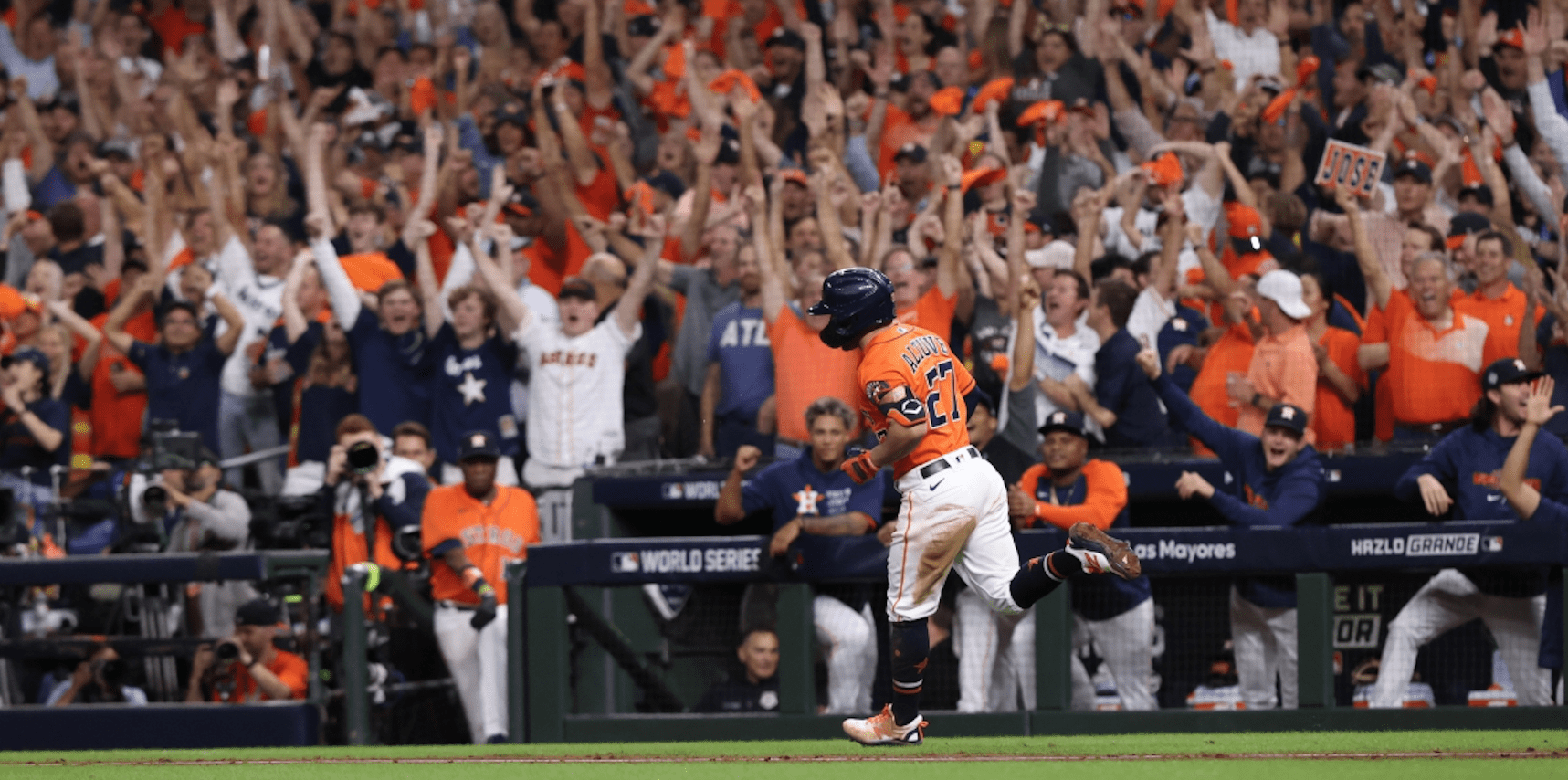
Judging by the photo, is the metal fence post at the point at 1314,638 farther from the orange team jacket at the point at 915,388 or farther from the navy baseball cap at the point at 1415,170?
the navy baseball cap at the point at 1415,170

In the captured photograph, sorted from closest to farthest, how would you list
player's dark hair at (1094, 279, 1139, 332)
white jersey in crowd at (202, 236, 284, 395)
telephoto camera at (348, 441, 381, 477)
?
telephoto camera at (348, 441, 381, 477) → player's dark hair at (1094, 279, 1139, 332) → white jersey in crowd at (202, 236, 284, 395)

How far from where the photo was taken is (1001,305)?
8.88 metres

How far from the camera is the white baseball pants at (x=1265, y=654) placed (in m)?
6.71

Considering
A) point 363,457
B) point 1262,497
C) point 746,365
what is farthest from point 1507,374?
point 363,457

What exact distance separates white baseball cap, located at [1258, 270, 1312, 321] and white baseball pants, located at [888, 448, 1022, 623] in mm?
2687

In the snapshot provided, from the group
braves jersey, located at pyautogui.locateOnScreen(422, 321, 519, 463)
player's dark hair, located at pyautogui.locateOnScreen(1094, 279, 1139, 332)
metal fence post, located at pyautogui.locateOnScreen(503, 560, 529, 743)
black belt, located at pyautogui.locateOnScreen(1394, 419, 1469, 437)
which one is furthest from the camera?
braves jersey, located at pyautogui.locateOnScreen(422, 321, 519, 463)

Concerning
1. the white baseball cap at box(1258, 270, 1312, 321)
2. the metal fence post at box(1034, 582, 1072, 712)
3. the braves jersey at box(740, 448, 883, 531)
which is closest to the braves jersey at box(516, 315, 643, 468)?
the braves jersey at box(740, 448, 883, 531)

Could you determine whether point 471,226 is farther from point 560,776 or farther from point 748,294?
point 560,776

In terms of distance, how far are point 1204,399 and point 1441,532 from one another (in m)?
1.75

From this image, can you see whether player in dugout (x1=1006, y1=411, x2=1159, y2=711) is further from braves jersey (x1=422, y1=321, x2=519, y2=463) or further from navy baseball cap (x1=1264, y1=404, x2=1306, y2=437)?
braves jersey (x1=422, y1=321, x2=519, y2=463)

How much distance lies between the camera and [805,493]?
24.4ft

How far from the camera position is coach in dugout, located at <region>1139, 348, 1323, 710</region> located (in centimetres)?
673

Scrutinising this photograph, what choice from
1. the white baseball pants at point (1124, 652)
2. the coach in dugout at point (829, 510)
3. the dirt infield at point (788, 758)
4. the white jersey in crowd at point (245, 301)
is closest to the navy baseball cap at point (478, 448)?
the coach in dugout at point (829, 510)

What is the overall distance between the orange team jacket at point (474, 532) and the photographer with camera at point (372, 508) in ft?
0.40
